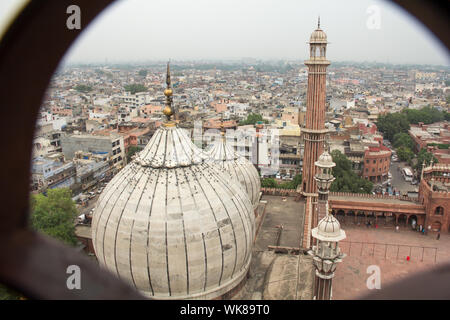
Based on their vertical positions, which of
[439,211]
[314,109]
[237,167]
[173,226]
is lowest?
[439,211]

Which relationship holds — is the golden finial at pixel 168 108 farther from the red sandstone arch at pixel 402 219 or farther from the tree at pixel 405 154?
the tree at pixel 405 154

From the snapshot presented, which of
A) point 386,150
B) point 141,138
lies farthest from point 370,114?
point 141,138

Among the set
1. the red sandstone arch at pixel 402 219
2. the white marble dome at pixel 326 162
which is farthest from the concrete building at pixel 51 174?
the red sandstone arch at pixel 402 219

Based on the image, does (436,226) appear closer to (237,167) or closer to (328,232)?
(237,167)

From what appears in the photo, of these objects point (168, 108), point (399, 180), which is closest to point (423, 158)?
point (399, 180)

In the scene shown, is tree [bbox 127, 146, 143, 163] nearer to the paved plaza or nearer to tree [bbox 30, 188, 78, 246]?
tree [bbox 30, 188, 78, 246]

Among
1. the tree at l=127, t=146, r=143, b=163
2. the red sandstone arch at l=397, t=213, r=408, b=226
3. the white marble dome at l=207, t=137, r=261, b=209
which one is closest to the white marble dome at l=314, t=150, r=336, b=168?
the white marble dome at l=207, t=137, r=261, b=209
